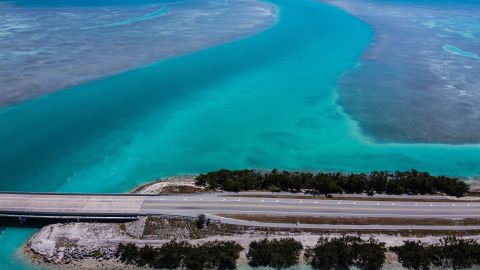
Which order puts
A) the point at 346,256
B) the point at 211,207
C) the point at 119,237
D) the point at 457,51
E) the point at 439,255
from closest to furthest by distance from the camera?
the point at 346,256
the point at 439,255
the point at 119,237
the point at 211,207
the point at 457,51

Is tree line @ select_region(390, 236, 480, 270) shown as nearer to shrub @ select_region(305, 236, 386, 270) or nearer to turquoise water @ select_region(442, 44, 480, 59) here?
shrub @ select_region(305, 236, 386, 270)

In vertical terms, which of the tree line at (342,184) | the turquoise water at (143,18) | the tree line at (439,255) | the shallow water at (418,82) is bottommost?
the tree line at (439,255)

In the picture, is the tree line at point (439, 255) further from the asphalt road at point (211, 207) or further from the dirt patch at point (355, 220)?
the asphalt road at point (211, 207)

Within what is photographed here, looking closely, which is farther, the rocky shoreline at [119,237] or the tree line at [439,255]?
the rocky shoreline at [119,237]

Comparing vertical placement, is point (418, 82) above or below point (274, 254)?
above

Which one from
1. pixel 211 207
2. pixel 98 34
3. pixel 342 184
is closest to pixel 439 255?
pixel 342 184

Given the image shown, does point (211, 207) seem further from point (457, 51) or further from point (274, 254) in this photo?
point (457, 51)

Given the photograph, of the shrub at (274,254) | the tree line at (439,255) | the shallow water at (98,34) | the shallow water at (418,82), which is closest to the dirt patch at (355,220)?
the tree line at (439,255)

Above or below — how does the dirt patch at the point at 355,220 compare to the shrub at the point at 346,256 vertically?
above
